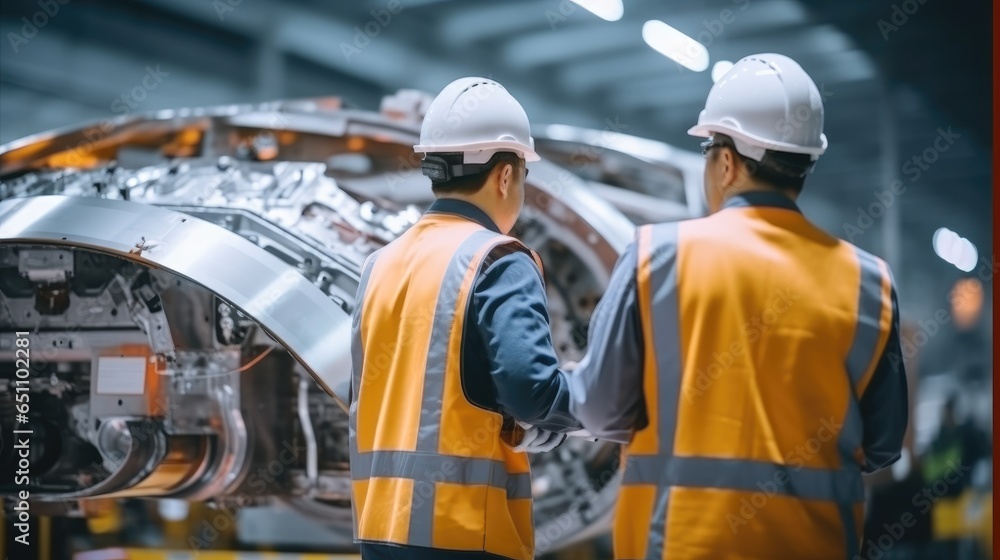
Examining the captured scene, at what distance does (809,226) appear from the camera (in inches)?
76.9

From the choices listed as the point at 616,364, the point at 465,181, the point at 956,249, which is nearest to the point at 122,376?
Result: the point at 465,181

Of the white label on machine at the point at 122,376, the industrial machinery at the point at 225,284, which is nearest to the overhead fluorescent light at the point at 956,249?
the industrial machinery at the point at 225,284

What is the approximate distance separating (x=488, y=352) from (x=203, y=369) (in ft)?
5.26

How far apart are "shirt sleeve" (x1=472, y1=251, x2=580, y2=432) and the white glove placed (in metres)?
0.05

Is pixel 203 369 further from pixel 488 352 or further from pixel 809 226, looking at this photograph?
pixel 809 226

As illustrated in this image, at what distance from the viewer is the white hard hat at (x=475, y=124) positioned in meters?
2.40

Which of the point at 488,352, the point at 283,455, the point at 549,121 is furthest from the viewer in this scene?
the point at 549,121

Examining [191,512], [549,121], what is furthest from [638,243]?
[191,512]

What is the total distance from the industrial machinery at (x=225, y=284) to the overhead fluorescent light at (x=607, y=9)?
0.51 metres

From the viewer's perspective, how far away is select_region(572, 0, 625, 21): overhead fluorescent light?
429 cm

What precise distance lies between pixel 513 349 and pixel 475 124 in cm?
56

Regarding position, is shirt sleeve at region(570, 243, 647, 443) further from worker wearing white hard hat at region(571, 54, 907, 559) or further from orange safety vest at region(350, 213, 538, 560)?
orange safety vest at region(350, 213, 538, 560)

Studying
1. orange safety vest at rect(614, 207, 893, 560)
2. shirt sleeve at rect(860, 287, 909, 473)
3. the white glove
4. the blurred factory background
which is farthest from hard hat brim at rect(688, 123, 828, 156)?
the blurred factory background

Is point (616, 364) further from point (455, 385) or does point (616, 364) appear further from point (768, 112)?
point (768, 112)
